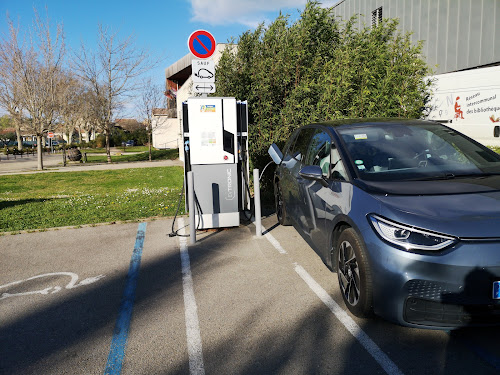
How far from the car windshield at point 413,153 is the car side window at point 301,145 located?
0.84m

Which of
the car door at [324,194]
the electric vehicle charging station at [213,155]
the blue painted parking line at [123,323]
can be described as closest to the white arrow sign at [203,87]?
the electric vehicle charging station at [213,155]

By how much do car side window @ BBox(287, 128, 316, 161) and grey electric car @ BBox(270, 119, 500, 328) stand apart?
498 mm

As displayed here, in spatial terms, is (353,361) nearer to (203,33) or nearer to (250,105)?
(203,33)

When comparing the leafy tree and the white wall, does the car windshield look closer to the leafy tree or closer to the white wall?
the leafy tree

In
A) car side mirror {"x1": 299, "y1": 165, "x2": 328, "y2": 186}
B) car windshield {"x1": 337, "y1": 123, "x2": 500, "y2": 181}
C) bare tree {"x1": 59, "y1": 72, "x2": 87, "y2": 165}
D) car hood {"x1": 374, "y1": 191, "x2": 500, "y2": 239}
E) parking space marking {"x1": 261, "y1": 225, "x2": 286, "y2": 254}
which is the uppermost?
bare tree {"x1": 59, "y1": 72, "x2": 87, "y2": 165}

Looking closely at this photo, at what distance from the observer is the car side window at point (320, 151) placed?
13.8 ft

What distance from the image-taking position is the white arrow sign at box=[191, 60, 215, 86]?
684 centimetres

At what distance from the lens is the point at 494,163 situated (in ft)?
12.4

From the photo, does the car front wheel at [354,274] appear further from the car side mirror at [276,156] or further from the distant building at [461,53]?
the distant building at [461,53]

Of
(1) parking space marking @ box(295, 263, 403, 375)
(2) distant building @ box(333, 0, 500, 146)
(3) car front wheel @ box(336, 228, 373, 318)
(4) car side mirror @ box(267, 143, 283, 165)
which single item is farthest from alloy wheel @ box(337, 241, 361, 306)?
(2) distant building @ box(333, 0, 500, 146)

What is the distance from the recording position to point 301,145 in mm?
5410

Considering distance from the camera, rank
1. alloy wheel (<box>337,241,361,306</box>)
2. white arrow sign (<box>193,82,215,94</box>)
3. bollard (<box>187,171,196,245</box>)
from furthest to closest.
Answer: white arrow sign (<box>193,82,215,94</box>) < bollard (<box>187,171,196,245</box>) < alloy wheel (<box>337,241,361,306</box>)

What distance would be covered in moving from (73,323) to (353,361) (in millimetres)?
2391

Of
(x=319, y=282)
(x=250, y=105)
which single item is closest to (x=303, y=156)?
(x=319, y=282)
